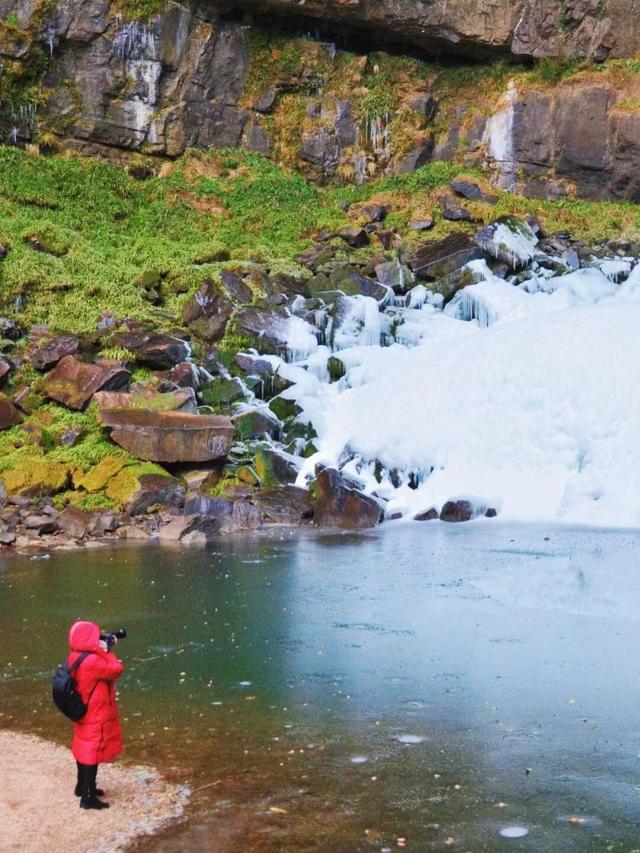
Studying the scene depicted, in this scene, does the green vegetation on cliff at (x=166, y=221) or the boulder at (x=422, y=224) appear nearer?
the green vegetation on cliff at (x=166, y=221)

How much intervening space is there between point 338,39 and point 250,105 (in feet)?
15.6

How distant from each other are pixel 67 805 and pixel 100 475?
→ 15.4 meters

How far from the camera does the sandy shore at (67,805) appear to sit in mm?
6453

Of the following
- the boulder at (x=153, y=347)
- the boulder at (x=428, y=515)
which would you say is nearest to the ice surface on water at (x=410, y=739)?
the boulder at (x=428, y=515)

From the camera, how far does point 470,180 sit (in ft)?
126

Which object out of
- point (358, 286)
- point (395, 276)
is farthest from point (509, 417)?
point (395, 276)

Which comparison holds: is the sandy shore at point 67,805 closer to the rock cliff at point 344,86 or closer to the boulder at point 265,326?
the boulder at point 265,326

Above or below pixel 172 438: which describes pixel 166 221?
above

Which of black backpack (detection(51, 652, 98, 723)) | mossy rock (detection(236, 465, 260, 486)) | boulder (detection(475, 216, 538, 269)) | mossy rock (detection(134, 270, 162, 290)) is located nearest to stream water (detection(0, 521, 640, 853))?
black backpack (detection(51, 652, 98, 723))

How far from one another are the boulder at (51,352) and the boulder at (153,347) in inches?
45.0

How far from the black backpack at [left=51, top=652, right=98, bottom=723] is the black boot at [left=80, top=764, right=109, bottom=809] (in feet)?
1.17

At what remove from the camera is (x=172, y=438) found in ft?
75.0

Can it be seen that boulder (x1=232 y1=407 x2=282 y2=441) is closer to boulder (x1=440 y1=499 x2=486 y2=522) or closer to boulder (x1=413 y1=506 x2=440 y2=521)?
boulder (x1=413 y1=506 x2=440 y2=521)

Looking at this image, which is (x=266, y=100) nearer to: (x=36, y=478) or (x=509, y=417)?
(x=509, y=417)
